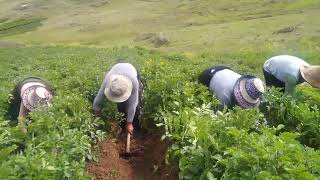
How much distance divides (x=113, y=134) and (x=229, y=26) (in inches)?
1248

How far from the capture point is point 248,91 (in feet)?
20.3

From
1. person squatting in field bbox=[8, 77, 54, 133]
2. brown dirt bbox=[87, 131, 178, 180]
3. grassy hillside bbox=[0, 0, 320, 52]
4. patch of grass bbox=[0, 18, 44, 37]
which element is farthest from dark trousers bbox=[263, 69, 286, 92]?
patch of grass bbox=[0, 18, 44, 37]

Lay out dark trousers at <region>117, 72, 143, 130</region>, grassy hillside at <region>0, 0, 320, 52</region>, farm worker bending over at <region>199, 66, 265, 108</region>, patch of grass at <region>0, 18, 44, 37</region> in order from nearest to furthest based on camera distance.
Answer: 1. farm worker bending over at <region>199, 66, 265, 108</region>
2. dark trousers at <region>117, 72, 143, 130</region>
3. grassy hillside at <region>0, 0, 320, 52</region>
4. patch of grass at <region>0, 18, 44, 37</region>

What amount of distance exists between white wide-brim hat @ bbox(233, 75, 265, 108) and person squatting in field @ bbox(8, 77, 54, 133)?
2.26 meters

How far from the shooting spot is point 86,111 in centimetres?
653

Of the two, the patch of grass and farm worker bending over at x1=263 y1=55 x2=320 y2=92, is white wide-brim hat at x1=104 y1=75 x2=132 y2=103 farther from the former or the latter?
the patch of grass

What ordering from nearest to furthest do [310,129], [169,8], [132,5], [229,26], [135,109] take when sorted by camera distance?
1. [310,129]
2. [135,109]
3. [229,26]
4. [169,8]
5. [132,5]

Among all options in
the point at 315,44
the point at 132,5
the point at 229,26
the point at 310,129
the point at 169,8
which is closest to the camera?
the point at 310,129

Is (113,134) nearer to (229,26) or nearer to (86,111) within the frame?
(86,111)

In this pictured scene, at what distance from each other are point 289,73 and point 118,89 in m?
2.34

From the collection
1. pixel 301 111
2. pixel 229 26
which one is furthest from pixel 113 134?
pixel 229 26

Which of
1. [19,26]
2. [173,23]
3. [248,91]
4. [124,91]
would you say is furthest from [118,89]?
[19,26]

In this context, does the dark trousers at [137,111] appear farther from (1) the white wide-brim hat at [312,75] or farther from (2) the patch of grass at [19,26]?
(2) the patch of grass at [19,26]

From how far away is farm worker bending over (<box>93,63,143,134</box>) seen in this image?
648 cm
